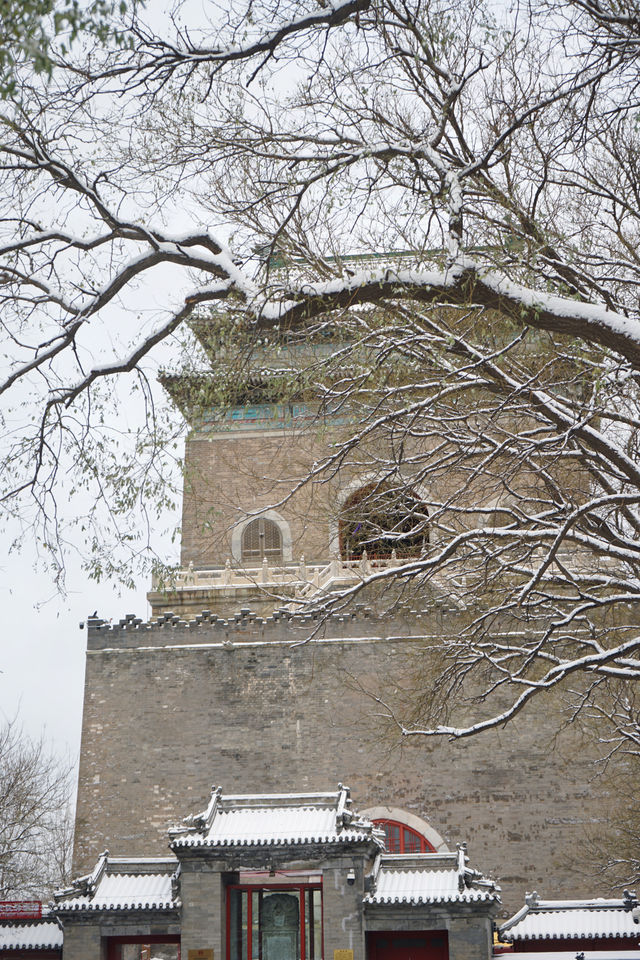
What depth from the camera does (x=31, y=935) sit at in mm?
16172

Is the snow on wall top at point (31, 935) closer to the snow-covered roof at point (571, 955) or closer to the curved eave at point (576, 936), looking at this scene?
the snow-covered roof at point (571, 955)

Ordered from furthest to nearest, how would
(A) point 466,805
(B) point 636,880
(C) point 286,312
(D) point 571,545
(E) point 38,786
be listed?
(E) point 38,786 → (D) point 571,545 → (A) point 466,805 → (B) point 636,880 → (C) point 286,312

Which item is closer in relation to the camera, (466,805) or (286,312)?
(286,312)

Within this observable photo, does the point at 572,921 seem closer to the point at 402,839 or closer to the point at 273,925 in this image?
the point at 273,925

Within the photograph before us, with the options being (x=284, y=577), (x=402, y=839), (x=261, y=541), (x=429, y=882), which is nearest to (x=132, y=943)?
(x=429, y=882)

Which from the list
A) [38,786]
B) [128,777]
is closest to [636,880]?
[128,777]

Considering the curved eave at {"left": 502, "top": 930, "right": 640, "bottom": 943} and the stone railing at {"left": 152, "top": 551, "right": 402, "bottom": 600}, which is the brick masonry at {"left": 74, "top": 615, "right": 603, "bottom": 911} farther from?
the curved eave at {"left": 502, "top": 930, "right": 640, "bottom": 943}

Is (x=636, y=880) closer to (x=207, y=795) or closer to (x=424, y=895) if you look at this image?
(x=424, y=895)

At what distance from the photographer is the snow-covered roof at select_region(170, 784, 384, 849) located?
15094 millimetres

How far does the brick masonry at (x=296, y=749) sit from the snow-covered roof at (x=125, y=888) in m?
4.59

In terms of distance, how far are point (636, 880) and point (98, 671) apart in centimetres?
1070

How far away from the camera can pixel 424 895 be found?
15.0 metres

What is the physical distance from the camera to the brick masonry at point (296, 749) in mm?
20094

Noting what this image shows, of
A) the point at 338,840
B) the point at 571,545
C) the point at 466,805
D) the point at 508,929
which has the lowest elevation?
the point at 508,929
